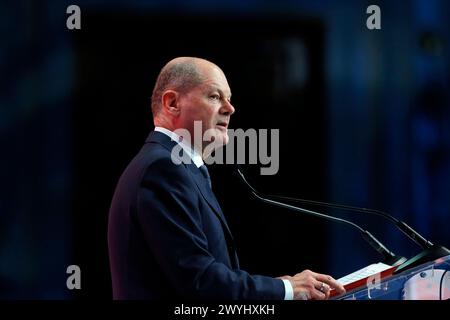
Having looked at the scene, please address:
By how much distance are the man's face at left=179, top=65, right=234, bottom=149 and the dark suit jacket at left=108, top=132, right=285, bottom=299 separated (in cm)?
13

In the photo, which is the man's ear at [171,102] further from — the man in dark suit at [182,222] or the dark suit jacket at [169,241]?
the dark suit jacket at [169,241]

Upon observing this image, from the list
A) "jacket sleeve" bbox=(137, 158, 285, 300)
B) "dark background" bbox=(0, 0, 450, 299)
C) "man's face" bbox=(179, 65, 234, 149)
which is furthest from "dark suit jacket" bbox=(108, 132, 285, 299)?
"dark background" bbox=(0, 0, 450, 299)

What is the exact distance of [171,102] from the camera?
2.11 m

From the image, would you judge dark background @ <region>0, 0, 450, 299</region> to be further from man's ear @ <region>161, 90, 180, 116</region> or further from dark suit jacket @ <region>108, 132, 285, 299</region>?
dark suit jacket @ <region>108, 132, 285, 299</region>

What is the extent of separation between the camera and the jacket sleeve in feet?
5.97

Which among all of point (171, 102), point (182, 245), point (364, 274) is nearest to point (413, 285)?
point (364, 274)

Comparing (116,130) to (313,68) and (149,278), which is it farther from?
(149,278)

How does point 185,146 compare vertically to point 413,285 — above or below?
above

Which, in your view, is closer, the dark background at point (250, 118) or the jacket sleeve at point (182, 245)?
the jacket sleeve at point (182, 245)

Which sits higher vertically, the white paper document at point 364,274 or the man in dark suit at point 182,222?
the man in dark suit at point 182,222

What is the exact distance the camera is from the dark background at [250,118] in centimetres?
434

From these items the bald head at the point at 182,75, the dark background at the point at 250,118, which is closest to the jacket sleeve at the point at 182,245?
the bald head at the point at 182,75

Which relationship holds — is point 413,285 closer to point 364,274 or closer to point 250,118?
point 364,274

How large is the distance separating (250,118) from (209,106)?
248 centimetres
